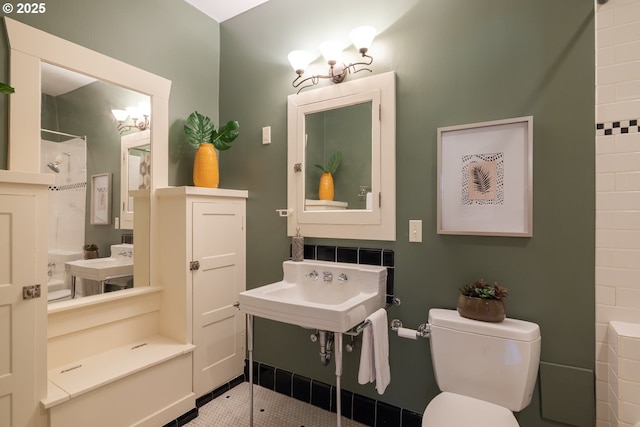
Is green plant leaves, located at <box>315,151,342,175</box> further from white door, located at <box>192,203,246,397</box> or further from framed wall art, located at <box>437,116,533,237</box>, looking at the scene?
white door, located at <box>192,203,246,397</box>

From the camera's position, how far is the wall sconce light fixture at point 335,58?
1.74 m

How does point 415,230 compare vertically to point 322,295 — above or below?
above

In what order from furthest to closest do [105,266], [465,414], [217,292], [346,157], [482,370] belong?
[217,292], [346,157], [105,266], [482,370], [465,414]

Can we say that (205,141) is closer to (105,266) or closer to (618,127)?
(105,266)

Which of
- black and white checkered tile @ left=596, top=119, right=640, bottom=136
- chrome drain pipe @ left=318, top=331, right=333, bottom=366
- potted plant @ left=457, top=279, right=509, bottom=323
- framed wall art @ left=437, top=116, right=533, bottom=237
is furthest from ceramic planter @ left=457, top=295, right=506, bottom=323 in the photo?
black and white checkered tile @ left=596, top=119, right=640, bottom=136

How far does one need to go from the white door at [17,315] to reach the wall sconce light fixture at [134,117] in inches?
31.0

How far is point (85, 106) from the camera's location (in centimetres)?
175

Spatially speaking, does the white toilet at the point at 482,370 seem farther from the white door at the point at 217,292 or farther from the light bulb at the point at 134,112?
the light bulb at the point at 134,112

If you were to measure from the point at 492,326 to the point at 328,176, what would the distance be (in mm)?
1195

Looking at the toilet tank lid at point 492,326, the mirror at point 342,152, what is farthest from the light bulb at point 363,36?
the toilet tank lid at point 492,326

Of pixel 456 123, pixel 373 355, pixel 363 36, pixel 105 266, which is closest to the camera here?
pixel 373 355

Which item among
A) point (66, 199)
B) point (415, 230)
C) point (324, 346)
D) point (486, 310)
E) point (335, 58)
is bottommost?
point (324, 346)

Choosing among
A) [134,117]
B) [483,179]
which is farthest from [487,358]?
[134,117]

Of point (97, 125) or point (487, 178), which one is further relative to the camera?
point (97, 125)
